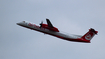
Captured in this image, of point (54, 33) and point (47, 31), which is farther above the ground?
point (47, 31)

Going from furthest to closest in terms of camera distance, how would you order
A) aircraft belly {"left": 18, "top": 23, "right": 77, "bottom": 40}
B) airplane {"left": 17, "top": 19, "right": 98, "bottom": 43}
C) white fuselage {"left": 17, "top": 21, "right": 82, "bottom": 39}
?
aircraft belly {"left": 18, "top": 23, "right": 77, "bottom": 40}, white fuselage {"left": 17, "top": 21, "right": 82, "bottom": 39}, airplane {"left": 17, "top": 19, "right": 98, "bottom": 43}

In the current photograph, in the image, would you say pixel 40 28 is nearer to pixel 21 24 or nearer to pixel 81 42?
pixel 21 24

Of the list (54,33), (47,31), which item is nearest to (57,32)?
(54,33)

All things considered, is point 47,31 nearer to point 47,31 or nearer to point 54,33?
point 47,31

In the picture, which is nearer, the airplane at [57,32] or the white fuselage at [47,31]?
the airplane at [57,32]

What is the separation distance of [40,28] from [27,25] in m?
4.21

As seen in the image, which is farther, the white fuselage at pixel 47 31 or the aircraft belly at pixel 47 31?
the aircraft belly at pixel 47 31

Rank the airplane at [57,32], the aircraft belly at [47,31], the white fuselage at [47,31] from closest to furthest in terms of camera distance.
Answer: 1. the airplane at [57,32]
2. the white fuselage at [47,31]
3. the aircraft belly at [47,31]

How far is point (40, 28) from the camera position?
173 ft

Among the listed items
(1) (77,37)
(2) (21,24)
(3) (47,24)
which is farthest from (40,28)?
(1) (77,37)

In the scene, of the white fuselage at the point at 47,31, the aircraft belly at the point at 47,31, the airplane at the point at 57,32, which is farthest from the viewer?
the aircraft belly at the point at 47,31

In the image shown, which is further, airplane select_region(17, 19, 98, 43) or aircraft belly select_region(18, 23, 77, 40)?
aircraft belly select_region(18, 23, 77, 40)

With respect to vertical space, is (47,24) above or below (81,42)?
above

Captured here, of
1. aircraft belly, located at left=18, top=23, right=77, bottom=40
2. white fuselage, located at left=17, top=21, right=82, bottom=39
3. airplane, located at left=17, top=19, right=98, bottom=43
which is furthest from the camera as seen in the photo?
aircraft belly, located at left=18, top=23, right=77, bottom=40
